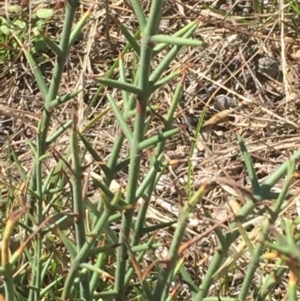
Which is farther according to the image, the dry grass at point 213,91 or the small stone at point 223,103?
the small stone at point 223,103

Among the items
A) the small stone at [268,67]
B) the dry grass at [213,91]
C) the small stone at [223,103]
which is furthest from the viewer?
the small stone at [268,67]

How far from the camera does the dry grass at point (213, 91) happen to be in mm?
1800

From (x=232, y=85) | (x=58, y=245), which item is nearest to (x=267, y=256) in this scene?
(x=58, y=245)

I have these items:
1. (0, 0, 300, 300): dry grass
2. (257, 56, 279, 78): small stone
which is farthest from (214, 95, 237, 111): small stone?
(257, 56, 279, 78): small stone

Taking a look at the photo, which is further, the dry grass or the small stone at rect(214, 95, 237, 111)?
the small stone at rect(214, 95, 237, 111)

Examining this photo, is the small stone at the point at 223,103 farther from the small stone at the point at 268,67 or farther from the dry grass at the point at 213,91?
the small stone at the point at 268,67

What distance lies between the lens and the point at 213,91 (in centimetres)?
203

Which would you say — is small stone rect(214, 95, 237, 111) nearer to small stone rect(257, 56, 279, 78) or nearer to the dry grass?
the dry grass

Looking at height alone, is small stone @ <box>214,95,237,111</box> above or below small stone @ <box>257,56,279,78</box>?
below

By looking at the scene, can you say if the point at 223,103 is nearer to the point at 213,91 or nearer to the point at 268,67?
the point at 213,91

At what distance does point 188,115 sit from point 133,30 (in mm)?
369

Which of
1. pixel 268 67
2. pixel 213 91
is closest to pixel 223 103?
pixel 213 91

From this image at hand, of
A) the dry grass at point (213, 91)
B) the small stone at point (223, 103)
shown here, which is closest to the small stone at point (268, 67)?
the dry grass at point (213, 91)

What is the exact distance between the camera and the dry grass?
5.90 ft
